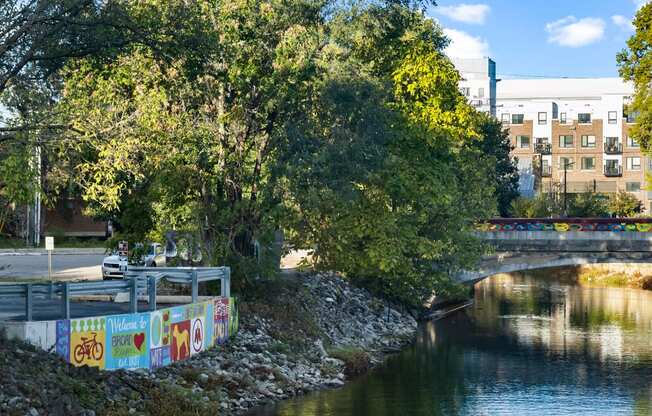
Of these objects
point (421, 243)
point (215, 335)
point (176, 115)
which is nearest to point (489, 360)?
point (421, 243)

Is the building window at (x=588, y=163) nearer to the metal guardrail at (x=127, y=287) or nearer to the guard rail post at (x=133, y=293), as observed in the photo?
the metal guardrail at (x=127, y=287)

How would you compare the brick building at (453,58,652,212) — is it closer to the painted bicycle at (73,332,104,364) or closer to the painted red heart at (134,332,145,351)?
the painted red heart at (134,332,145,351)

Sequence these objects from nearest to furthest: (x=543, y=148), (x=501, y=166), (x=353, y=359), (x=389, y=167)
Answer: (x=353, y=359) < (x=389, y=167) < (x=501, y=166) < (x=543, y=148)

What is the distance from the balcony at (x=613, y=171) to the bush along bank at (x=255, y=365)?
75948 millimetres

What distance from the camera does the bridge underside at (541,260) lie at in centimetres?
6588

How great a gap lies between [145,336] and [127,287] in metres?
1.79

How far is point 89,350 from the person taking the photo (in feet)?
101

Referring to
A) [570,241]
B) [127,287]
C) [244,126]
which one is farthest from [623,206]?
[127,287]

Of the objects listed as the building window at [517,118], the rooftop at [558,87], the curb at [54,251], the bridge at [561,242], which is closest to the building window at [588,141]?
the building window at [517,118]

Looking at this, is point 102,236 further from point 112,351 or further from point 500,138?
point 112,351

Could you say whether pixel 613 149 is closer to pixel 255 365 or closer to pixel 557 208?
pixel 557 208

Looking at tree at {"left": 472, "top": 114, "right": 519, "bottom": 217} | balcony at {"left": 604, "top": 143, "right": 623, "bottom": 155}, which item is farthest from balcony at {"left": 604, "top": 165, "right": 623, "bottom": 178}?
tree at {"left": 472, "top": 114, "right": 519, "bottom": 217}

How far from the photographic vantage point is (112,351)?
31812 mm

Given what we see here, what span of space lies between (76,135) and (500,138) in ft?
226
